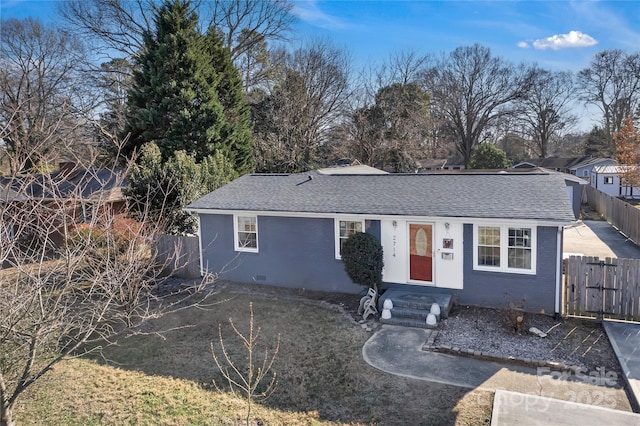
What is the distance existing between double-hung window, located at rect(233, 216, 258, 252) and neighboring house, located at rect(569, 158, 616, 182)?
42338mm

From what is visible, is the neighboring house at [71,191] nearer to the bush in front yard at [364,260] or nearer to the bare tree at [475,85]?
the bush in front yard at [364,260]

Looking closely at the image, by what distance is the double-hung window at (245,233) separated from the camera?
13.5m

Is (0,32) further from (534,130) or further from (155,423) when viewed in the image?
(534,130)

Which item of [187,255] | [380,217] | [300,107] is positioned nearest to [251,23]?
[300,107]

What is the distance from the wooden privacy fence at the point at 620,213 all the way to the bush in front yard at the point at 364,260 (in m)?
14.5

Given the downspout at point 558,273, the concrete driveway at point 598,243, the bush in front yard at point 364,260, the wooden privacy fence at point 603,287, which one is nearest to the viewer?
the wooden privacy fence at point 603,287

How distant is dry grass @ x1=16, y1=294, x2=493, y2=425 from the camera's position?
6.45 meters

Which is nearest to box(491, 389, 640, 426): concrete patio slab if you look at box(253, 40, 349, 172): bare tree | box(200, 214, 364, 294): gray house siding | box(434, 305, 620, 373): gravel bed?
box(434, 305, 620, 373): gravel bed

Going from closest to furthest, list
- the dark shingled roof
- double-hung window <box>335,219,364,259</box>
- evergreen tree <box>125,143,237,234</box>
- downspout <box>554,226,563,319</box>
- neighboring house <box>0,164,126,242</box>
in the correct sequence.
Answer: neighboring house <box>0,164,126,242</box> → downspout <box>554,226,563,319</box> → the dark shingled roof → double-hung window <box>335,219,364,259</box> → evergreen tree <box>125,143,237,234</box>

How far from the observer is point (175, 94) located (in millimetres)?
23156

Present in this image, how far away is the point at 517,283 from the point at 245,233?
7.96 m

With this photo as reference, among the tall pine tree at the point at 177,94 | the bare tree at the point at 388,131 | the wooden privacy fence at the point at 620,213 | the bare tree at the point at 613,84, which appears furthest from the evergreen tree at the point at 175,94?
the bare tree at the point at 613,84

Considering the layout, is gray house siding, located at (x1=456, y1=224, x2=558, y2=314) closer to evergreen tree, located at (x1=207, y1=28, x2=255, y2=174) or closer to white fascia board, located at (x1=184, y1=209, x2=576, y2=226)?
white fascia board, located at (x1=184, y1=209, x2=576, y2=226)

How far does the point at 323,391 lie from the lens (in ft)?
23.4
